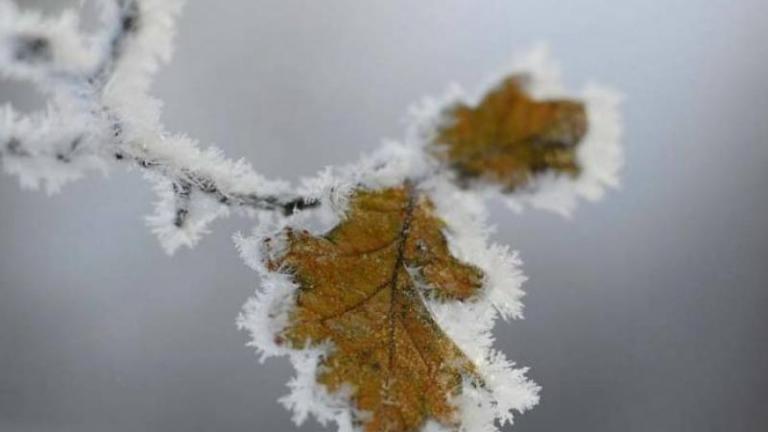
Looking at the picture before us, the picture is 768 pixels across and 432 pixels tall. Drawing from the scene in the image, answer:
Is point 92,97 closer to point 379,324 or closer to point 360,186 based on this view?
point 360,186

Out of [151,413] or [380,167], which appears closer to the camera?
[380,167]

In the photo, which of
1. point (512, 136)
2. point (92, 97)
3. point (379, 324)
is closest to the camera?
point (512, 136)

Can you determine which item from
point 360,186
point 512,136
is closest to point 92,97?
point 360,186

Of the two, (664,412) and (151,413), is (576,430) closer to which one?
(664,412)

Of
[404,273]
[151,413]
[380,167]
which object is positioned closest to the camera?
[380,167]

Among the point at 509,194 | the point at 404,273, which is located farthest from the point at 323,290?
the point at 509,194

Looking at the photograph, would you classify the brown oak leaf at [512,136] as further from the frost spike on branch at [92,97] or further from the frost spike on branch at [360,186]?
Result: the frost spike on branch at [92,97]

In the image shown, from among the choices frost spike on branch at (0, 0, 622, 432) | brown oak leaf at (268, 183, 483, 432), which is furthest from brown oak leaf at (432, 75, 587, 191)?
brown oak leaf at (268, 183, 483, 432)
